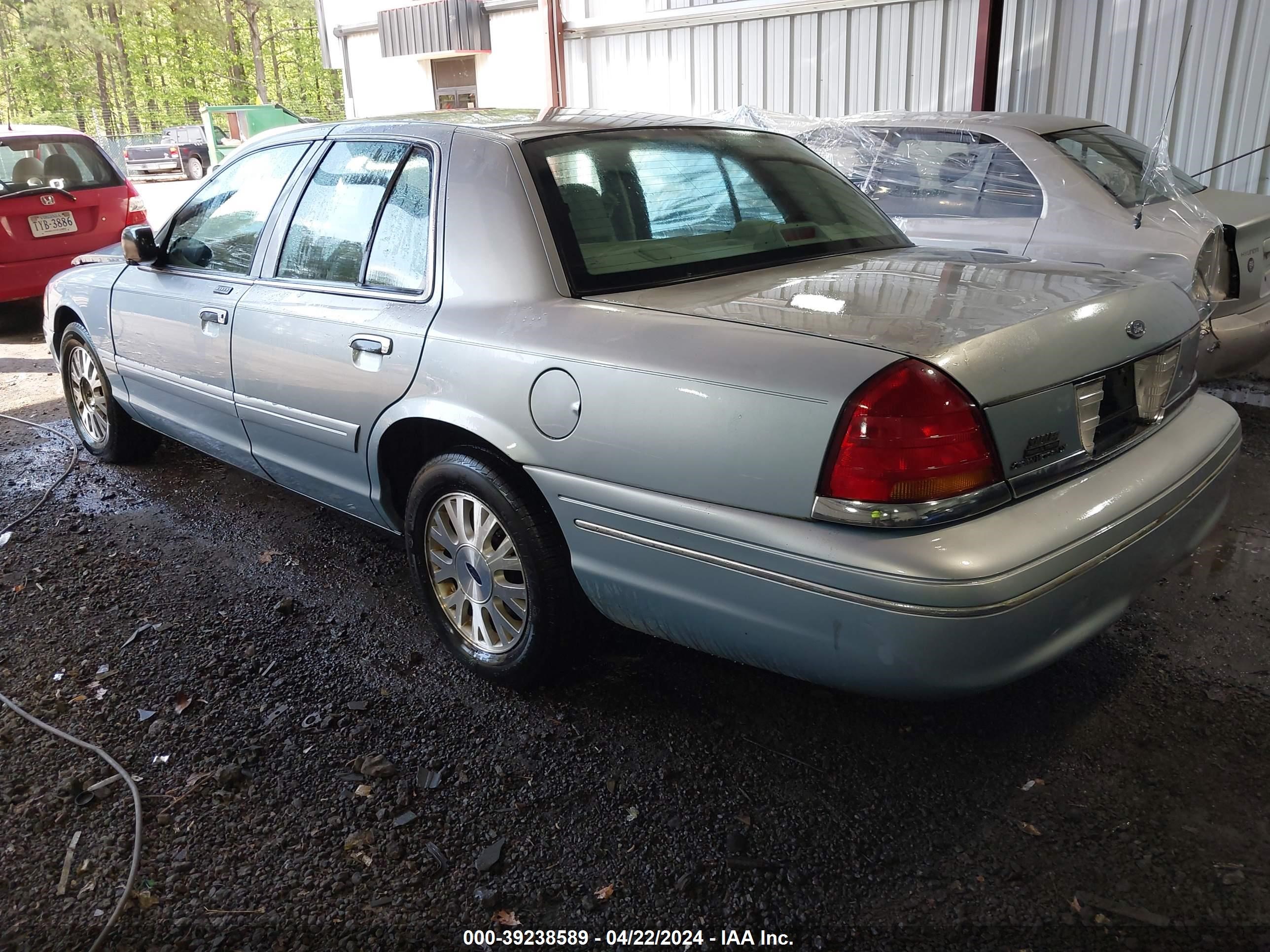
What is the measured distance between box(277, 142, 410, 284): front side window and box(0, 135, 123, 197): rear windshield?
22.0ft

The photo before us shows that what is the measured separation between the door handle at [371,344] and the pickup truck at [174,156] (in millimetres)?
30654

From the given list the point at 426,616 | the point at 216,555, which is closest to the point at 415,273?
the point at 426,616

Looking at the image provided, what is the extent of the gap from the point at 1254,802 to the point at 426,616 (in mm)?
2424

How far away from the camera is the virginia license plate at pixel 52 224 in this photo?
8469mm

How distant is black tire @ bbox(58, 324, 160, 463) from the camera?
188 inches

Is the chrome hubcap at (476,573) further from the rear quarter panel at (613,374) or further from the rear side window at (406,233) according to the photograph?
the rear side window at (406,233)

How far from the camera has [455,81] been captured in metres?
14.9

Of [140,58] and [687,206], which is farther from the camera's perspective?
[140,58]

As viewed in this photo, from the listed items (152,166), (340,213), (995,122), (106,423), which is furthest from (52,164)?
(152,166)

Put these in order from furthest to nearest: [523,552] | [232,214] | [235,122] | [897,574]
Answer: [235,122], [232,214], [523,552], [897,574]

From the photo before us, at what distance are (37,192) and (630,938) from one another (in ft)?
29.3

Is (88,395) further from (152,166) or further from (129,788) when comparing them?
(152,166)

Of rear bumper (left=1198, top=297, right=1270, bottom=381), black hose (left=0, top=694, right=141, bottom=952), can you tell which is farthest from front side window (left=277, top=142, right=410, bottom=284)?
rear bumper (left=1198, top=297, right=1270, bottom=381)

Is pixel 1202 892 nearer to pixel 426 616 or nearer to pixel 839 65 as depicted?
pixel 426 616
